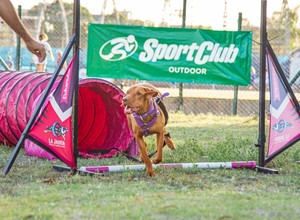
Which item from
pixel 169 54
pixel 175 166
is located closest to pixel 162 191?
pixel 175 166

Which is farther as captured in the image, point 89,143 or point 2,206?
point 89,143

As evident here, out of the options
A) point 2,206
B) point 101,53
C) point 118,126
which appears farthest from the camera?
point 101,53

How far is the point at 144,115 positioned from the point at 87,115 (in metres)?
2.50

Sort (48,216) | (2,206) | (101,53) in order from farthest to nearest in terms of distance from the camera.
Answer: (101,53)
(2,206)
(48,216)

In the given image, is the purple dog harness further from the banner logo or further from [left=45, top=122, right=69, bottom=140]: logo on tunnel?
the banner logo

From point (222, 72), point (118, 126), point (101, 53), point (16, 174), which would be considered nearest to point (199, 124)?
point (222, 72)

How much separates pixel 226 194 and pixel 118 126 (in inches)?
144

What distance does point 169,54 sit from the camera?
45.1 feet

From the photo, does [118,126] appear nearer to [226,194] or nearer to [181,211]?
[226,194]

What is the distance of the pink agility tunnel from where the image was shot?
8.71 meters

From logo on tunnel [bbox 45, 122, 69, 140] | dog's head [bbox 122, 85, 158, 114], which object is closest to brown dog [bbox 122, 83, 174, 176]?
dog's head [bbox 122, 85, 158, 114]

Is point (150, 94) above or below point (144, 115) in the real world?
above

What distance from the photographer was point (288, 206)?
16.5ft

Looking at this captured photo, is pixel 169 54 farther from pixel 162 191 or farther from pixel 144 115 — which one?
pixel 162 191
